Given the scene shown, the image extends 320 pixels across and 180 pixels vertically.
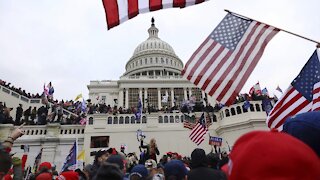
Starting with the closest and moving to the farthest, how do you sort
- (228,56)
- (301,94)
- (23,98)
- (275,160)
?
(275,160) → (228,56) → (301,94) → (23,98)

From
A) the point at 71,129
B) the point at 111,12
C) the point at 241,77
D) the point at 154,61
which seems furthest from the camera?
the point at 154,61

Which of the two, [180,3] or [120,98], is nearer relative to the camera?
[180,3]

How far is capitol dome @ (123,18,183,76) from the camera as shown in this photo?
69875 millimetres

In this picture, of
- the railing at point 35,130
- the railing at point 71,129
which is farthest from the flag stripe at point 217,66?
the railing at point 35,130

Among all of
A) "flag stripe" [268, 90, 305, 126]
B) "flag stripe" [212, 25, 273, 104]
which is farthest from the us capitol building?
"flag stripe" [212, 25, 273, 104]

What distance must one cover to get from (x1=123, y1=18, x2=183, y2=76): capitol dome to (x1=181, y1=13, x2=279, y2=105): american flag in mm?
60407

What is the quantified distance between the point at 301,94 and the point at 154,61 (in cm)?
6657

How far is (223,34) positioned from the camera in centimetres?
649

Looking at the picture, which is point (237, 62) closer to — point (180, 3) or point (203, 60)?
point (203, 60)

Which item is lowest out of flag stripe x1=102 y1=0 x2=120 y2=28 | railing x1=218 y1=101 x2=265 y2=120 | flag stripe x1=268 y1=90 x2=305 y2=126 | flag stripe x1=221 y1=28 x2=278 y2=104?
flag stripe x1=268 y1=90 x2=305 y2=126

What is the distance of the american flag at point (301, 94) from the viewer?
6.32 m

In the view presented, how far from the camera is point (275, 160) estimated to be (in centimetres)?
122

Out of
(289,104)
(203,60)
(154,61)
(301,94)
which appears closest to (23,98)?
(203,60)

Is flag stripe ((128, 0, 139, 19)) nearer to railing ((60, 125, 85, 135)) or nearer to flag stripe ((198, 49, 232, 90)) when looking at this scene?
flag stripe ((198, 49, 232, 90))
